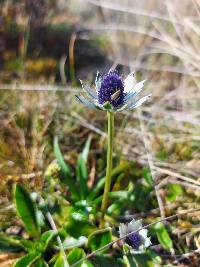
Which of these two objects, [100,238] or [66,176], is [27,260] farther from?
[66,176]

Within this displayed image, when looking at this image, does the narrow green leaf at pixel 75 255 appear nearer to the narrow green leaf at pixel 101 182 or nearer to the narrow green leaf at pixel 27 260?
the narrow green leaf at pixel 27 260

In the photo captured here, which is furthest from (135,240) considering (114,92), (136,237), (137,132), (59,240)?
(137,132)

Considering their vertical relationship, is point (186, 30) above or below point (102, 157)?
above

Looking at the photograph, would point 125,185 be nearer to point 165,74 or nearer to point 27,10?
point 165,74

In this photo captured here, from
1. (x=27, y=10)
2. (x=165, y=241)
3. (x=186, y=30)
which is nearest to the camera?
(x=165, y=241)

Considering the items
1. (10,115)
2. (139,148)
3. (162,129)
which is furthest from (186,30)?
(10,115)

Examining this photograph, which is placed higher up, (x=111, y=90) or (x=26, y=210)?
(x=111, y=90)
